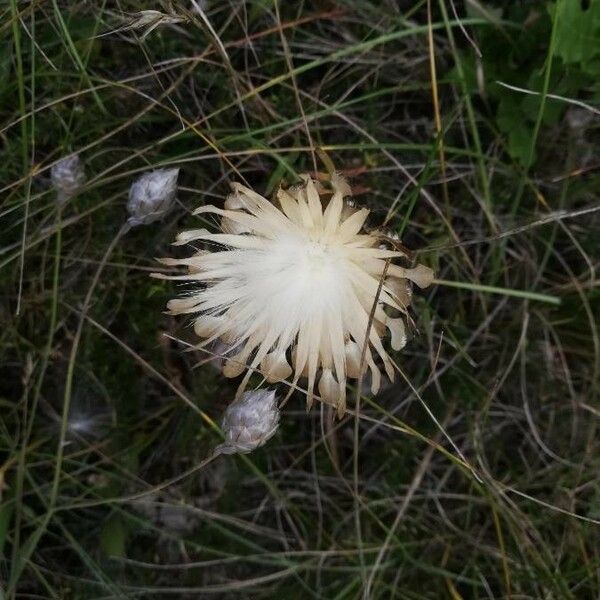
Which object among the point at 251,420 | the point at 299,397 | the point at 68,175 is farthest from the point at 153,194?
the point at 299,397

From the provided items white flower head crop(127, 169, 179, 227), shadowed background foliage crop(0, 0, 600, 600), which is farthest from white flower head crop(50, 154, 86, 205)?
white flower head crop(127, 169, 179, 227)

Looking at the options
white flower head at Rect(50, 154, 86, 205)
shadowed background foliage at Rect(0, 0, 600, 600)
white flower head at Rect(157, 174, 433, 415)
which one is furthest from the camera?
shadowed background foliage at Rect(0, 0, 600, 600)

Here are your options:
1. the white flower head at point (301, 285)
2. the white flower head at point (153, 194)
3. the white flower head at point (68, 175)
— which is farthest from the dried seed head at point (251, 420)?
the white flower head at point (68, 175)

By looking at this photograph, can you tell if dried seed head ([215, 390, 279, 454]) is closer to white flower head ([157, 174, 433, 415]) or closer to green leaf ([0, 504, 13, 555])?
white flower head ([157, 174, 433, 415])

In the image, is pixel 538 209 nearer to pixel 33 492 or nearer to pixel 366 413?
pixel 366 413

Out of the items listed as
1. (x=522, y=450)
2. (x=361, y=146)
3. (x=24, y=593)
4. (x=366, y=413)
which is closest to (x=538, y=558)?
(x=522, y=450)

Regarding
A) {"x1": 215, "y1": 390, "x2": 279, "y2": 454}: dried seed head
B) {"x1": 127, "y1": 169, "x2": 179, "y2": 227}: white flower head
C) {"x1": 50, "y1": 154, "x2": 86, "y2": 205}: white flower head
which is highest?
{"x1": 127, "y1": 169, "x2": 179, "y2": 227}: white flower head
